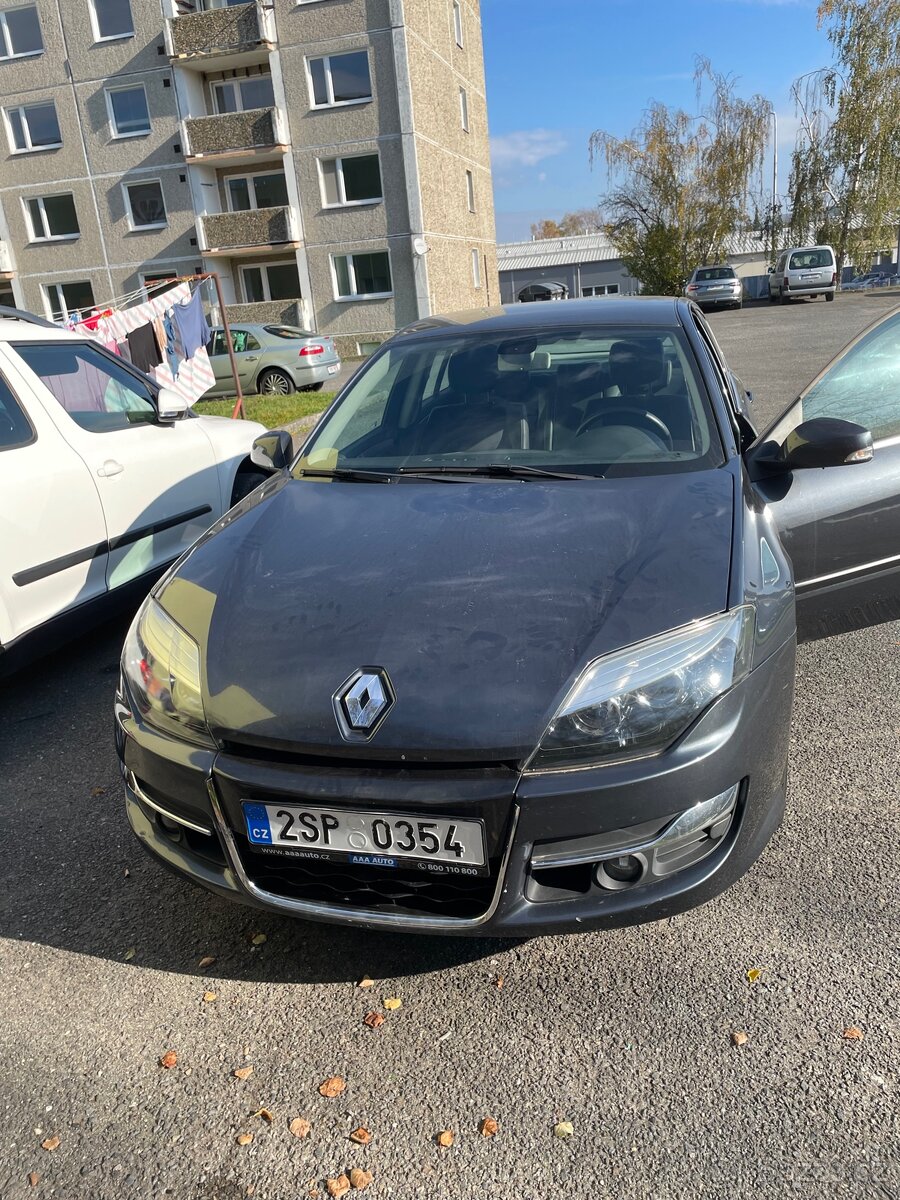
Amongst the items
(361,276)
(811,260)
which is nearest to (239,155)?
(361,276)

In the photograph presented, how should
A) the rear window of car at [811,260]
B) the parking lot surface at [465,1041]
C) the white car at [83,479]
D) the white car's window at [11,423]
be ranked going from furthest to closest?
the rear window of car at [811,260]
the white car's window at [11,423]
the white car at [83,479]
the parking lot surface at [465,1041]

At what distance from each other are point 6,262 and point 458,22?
58.5 ft

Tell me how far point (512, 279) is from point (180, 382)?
175 ft

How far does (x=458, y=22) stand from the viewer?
31203 mm

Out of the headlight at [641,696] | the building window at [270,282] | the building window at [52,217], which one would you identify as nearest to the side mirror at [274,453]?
the headlight at [641,696]

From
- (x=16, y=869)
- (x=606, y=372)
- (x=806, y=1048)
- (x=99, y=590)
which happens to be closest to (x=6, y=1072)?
(x=16, y=869)

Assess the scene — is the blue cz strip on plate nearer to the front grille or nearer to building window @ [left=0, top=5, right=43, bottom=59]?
the front grille

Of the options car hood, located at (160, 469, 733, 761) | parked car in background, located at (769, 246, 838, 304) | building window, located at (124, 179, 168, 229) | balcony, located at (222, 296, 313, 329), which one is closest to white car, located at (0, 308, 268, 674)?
car hood, located at (160, 469, 733, 761)

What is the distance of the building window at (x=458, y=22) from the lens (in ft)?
101

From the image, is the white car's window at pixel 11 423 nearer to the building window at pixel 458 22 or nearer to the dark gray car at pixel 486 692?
the dark gray car at pixel 486 692

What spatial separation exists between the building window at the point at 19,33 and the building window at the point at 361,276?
1156 cm

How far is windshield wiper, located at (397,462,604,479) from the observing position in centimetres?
280

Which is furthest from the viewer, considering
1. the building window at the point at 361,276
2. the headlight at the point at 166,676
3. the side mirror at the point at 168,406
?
the building window at the point at 361,276

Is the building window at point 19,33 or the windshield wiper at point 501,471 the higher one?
the building window at point 19,33
